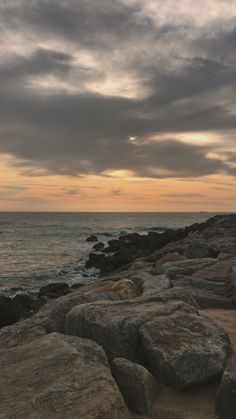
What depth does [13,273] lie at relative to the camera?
74.7 feet

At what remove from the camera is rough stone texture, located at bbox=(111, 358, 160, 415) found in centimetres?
375

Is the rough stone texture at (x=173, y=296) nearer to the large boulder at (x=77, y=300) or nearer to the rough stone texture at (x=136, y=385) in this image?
the large boulder at (x=77, y=300)

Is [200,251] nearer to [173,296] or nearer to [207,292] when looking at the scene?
[207,292]

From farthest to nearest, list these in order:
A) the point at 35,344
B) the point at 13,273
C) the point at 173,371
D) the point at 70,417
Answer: the point at 13,273 < the point at 35,344 < the point at 173,371 < the point at 70,417

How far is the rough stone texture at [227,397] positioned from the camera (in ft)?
11.9

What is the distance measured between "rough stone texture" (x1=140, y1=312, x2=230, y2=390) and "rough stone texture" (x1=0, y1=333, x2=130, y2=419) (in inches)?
21.4

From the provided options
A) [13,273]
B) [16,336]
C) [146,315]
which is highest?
[146,315]

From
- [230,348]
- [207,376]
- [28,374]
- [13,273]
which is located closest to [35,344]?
[28,374]

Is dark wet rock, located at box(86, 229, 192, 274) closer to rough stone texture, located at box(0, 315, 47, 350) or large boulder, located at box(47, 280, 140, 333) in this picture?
large boulder, located at box(47, 280, 140, 333)

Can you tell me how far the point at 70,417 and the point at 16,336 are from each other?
2625 millimetres

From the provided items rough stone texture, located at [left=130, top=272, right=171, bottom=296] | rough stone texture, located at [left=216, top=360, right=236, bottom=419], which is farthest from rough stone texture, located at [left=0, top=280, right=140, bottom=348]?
rough stone texture, located at [left=216, top=360, right=236, bottom=419]

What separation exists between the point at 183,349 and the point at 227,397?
632 millimetres

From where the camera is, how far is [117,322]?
4.64 metres

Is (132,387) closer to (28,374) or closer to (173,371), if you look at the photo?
(173,371)
